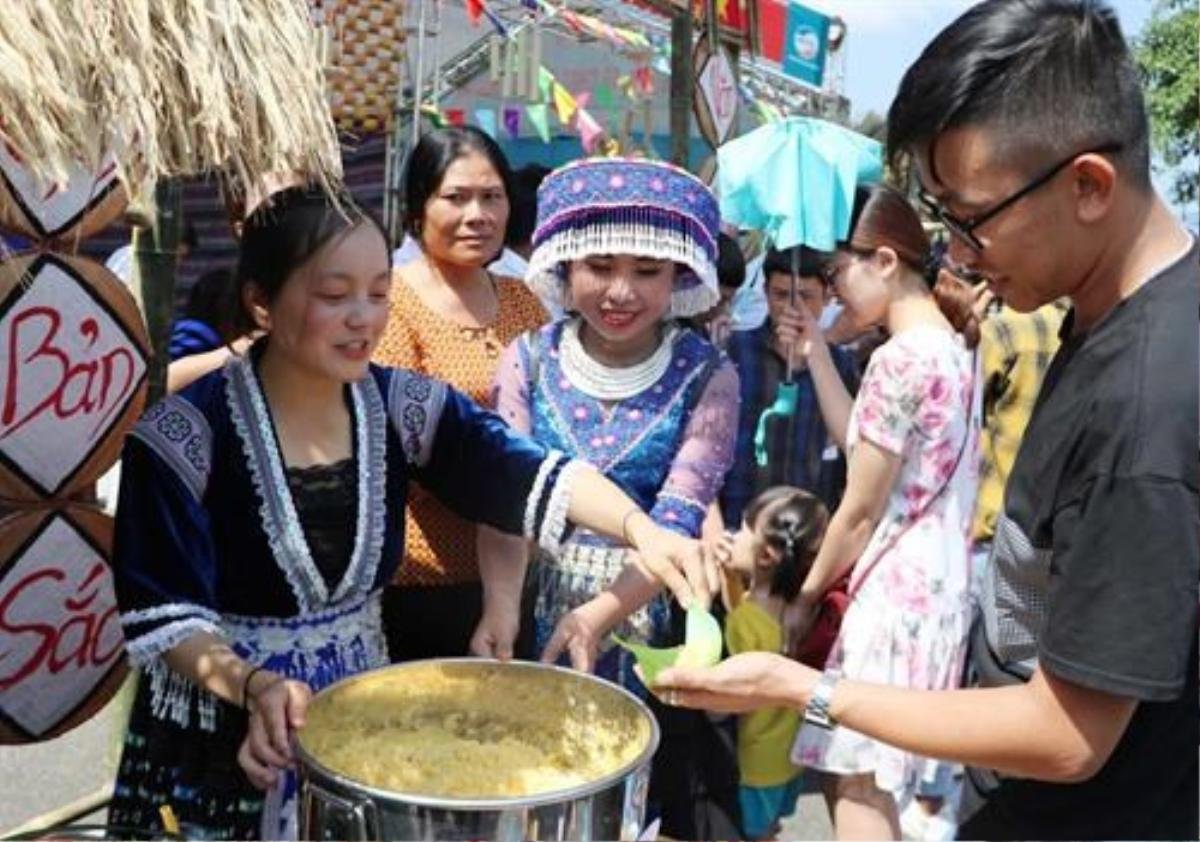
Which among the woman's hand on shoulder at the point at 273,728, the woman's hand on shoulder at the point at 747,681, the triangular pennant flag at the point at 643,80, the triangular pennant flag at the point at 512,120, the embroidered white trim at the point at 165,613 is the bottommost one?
the woman's hand on shoulder at the point at 273,728

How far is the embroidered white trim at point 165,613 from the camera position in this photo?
1500 millimetres

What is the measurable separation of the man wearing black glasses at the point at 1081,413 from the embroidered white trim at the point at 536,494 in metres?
0.64

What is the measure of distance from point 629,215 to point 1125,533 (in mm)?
1272

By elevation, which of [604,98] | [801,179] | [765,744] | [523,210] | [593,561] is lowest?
[765,744]

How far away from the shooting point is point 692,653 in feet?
4.98

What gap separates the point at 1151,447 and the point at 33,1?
4.15ft

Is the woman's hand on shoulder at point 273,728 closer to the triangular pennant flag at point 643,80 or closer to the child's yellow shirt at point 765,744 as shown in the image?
the child's yellow shirt at point 765,744

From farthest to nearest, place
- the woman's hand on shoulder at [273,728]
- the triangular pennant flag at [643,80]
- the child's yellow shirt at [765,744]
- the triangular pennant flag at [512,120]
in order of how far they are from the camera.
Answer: the triangular pennant flag at [512,120], the triangular pennant flag at [643,80], the child's yellow shirt at [765,744], the woman's hand on shoulder at [273,728]

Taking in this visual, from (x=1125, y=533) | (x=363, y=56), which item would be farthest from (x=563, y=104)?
(x=1125, y=533)

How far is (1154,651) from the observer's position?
3.67ft

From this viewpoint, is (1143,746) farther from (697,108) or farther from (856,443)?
(697,108)

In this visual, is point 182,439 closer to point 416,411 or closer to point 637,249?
point 416,411

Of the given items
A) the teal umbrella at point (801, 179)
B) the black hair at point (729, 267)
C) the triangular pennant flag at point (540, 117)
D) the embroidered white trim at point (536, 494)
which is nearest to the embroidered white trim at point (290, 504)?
the embroidered white trim at point (536, 494)

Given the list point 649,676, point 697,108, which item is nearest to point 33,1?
point 649,676
